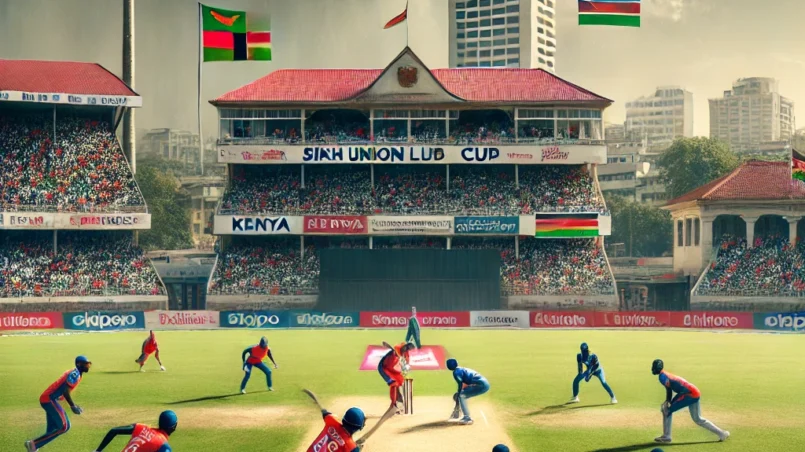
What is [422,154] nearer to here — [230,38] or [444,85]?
[444,85]

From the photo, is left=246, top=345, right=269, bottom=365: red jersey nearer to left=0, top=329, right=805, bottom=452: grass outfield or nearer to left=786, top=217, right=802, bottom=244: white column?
left=0, top=329, right=805, bottom=452: grass outfield

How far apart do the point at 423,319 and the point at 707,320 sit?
1484cm

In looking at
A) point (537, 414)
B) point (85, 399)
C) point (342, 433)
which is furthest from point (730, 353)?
point (342, 433)

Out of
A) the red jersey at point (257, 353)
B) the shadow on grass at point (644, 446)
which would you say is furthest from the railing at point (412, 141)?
the shadow on grass at point (644, 446)

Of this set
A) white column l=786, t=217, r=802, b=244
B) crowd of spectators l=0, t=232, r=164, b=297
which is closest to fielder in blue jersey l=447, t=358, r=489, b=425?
crowd of spectators l=0, t=232, r=164, b=297

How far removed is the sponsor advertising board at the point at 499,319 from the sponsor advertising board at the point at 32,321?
837 inches

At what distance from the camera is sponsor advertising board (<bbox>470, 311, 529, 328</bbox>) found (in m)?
51.8

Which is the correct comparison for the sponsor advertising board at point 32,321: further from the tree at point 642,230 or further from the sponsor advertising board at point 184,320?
the tree at point 642,230

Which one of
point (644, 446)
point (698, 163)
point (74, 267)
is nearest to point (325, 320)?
point (74, 267)

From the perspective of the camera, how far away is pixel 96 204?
198ft

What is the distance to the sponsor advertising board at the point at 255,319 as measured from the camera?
50.8m

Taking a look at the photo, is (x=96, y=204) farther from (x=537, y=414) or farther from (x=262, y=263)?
(x=537, y=414)

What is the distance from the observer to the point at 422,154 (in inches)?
2462

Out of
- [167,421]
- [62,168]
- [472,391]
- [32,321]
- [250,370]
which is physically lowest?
[32,321]
